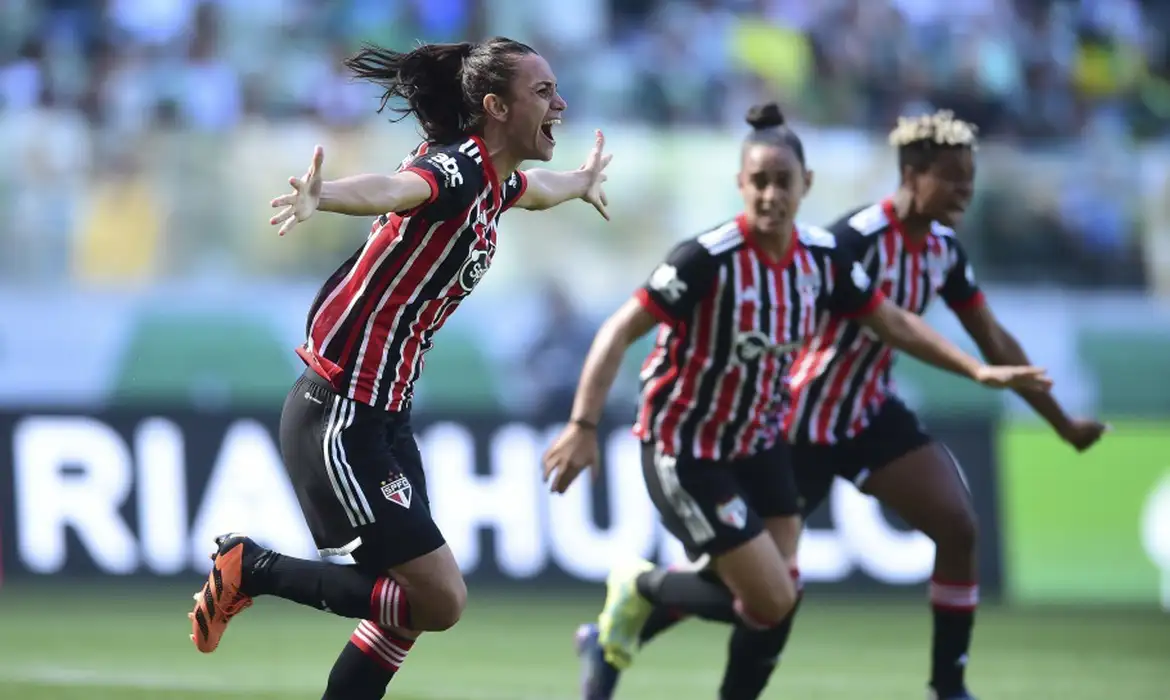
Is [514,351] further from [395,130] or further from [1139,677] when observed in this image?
[1139,677]

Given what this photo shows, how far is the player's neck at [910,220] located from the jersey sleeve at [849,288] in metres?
0.45

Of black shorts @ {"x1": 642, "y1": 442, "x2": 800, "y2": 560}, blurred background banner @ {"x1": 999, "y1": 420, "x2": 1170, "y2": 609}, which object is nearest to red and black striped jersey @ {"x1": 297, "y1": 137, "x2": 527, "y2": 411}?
black shorts @ {"x1": 642, "y1": 442, "x2": 800, "y2": 560}

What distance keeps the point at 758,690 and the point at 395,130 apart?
268 inches

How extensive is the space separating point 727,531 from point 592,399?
68cm

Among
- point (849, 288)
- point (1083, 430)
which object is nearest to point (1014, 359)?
point (1083, 430)

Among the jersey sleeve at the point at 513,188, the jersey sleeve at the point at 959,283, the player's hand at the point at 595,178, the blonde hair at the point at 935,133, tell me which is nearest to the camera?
the jersey sleeve at the point at 513,188

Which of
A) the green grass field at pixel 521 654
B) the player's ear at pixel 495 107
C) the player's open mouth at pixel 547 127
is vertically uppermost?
the player's ear at pixel 495 107

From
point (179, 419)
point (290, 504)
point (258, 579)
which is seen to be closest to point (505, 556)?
point (290, 504)

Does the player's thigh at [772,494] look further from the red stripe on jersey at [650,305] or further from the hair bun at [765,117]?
the hair bun at [765,117]

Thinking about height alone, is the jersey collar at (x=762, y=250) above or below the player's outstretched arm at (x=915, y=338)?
above

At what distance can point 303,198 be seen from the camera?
4.53 metres

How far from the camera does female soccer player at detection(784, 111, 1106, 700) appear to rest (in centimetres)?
695

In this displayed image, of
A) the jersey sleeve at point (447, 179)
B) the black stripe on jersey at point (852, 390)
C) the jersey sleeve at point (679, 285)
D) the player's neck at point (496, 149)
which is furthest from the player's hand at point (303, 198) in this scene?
the black stripe on jersey at point (852, 390)

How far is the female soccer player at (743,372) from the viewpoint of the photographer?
640 centimetres
